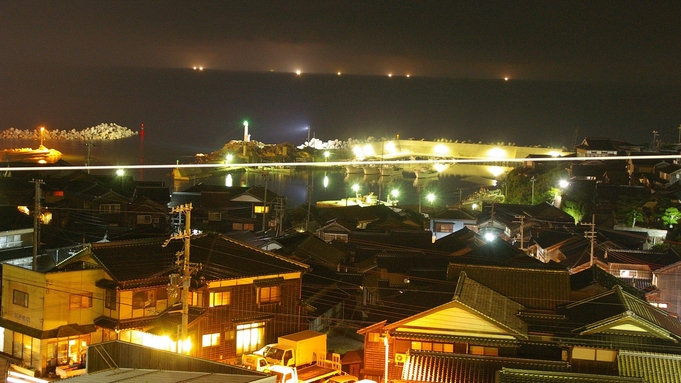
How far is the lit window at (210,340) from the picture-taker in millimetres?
3951

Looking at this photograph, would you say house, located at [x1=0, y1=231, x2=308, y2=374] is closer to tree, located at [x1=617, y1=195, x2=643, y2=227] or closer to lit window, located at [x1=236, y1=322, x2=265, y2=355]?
lit window, located at [x1=236, y1=322, x2=265, y2=355]

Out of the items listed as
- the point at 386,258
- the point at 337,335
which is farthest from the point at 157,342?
the point at 386,258

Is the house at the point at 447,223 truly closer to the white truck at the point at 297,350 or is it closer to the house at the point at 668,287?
the house at the point at 668,287

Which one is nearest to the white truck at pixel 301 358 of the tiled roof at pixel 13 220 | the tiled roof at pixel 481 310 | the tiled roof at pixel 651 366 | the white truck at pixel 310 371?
the white truck at pixel 310 371

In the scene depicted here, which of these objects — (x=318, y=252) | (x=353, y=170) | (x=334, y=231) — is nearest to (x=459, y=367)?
(x=318, y=252)

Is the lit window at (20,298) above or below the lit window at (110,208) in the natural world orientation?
below

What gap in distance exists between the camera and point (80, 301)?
3992mm

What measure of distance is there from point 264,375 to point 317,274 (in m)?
3.70

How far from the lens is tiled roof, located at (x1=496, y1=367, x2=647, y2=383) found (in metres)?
2.98

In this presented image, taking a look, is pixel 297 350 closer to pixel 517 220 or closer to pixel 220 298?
pixel 220 298

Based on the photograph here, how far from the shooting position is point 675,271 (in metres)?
5.50

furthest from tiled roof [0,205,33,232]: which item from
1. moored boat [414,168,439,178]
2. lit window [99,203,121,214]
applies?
moored boat [414,168,439,178]

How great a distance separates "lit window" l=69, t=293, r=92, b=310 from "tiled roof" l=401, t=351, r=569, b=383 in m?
1.82

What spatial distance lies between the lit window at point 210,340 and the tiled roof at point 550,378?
65.7 inches
